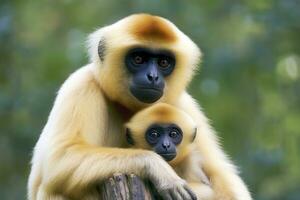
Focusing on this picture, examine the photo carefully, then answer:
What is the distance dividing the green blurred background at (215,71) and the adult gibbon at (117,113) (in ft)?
41.0

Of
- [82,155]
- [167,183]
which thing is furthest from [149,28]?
[167,183]

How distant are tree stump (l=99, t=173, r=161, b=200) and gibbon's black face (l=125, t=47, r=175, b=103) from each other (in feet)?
4.43

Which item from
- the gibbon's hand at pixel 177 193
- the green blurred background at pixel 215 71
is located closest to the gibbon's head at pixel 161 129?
the gibbon's hand at pixel 177 193

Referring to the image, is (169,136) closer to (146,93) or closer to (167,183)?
(146,93)

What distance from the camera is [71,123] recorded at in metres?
13.2

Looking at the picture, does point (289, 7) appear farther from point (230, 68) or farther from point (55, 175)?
point (55, 175)

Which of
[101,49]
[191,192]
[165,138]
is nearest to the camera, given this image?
[191,192]

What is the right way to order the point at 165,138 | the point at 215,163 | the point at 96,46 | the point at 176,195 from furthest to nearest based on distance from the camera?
1. the point at 215,163
2. the point at 96,46
3. the point at 165,138
4. the point at 176,195

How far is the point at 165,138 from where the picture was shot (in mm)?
13477

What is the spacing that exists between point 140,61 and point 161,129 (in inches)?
36.0

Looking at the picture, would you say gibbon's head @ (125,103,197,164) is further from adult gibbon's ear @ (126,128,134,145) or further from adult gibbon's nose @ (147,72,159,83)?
adult gibbon's nose @ (147,72,159,83)

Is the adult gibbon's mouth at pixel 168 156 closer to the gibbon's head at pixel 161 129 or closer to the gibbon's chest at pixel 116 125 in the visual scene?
the gibbon's head at pixel 161 129

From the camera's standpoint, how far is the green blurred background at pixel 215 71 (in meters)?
27.6

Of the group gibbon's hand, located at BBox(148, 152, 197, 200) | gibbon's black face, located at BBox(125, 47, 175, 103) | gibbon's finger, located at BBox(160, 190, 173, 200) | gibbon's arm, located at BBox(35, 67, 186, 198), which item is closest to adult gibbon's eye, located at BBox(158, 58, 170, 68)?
gibbon's black face, located at BBox(125, 47, 175, 103)
